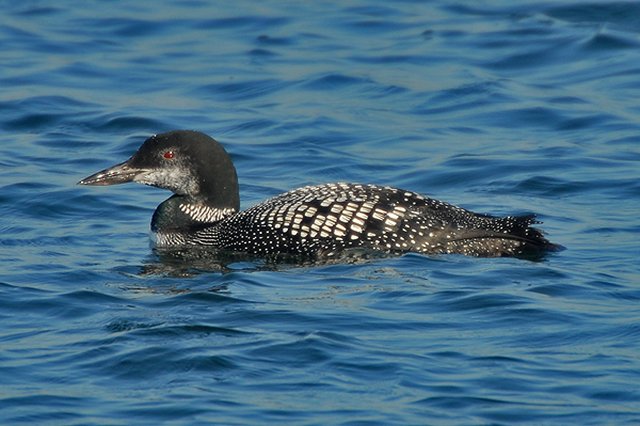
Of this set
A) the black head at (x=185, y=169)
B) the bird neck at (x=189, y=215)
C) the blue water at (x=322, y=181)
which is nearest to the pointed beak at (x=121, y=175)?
the black head at (x=185, y=169)

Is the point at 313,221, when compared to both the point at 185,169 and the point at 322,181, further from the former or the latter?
the point at 322,181

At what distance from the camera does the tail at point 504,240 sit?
28.1 feet

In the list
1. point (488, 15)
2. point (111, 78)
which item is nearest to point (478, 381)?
point (111, 78)

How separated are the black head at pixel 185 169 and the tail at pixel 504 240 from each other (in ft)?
5.00

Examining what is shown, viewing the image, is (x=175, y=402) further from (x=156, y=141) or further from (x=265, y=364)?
(x=156, y=141)

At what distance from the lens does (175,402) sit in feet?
20.9

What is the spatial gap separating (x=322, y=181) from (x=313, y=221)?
251 cm

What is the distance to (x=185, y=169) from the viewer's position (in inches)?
364

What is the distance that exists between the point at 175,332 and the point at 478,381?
1544 millimetres

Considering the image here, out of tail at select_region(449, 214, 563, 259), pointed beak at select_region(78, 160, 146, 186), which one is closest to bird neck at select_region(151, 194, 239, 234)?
pointed beak at select_region(78, 160, 146, 186)

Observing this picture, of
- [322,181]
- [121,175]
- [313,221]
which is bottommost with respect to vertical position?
[322,181]

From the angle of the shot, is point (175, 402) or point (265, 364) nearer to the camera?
point (175, 402)

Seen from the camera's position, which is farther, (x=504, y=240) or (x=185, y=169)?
(x=185, y=169)

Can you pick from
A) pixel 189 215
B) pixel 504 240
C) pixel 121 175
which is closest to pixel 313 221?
pixel 189 215
